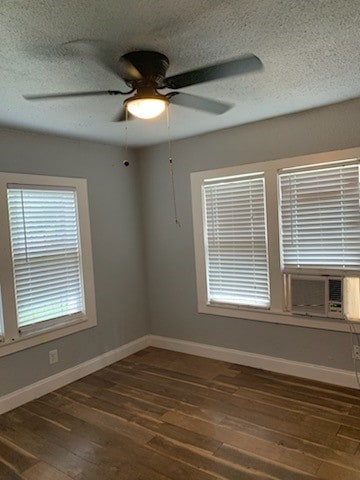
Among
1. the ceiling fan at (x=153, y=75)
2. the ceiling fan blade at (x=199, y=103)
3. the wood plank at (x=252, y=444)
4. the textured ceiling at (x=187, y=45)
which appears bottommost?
the wood plank at (x=252, y=444)

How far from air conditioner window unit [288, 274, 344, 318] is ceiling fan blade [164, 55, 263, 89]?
1.96m

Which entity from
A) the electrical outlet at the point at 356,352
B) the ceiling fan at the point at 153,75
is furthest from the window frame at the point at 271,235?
the ceiling fan at the point at 153,75

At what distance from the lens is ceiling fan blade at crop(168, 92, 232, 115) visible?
2.46m

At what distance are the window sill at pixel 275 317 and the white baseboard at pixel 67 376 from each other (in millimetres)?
966

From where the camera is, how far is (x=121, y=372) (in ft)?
12.3

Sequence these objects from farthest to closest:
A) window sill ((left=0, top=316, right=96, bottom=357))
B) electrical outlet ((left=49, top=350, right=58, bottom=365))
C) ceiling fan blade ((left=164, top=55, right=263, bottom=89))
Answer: electrical outlet ((left=49, top=350, right=58, bottom=365)) < window sill ((left=0, top=316, right=96, bottom=357)) < ceiling fan blade ((left=164, top=55, right=263, bottom=89))

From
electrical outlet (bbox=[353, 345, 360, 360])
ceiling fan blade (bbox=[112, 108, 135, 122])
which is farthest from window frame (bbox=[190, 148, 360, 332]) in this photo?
ceiling fan blade (bbox=[112, 108, 135, 122])

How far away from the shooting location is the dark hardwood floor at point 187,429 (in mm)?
2219

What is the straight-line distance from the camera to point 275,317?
3461mm

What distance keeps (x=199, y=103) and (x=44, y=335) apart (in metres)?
2.47

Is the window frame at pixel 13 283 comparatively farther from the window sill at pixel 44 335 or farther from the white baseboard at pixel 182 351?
the white baseboard at pixel 182 351

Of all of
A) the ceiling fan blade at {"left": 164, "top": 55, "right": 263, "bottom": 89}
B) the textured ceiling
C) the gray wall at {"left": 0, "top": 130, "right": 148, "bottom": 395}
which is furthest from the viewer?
the gray wall at {"left": 0, "top": 130, "right": 148, "bottom": 395}

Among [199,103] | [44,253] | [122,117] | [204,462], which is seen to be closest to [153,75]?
[199,103]

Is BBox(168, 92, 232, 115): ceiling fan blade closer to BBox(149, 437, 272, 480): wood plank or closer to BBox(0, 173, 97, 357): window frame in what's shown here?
BBox(0, 173, 97, 357): window frame
